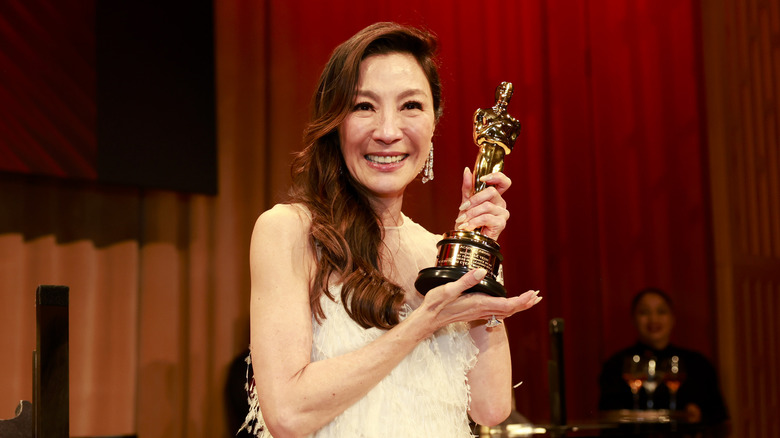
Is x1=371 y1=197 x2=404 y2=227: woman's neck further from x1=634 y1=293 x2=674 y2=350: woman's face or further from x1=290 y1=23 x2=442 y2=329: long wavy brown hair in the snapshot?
x1=634 y1=293 x2=674 y2=350: woman's face

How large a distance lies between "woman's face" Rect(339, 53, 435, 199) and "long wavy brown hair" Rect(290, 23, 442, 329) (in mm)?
24

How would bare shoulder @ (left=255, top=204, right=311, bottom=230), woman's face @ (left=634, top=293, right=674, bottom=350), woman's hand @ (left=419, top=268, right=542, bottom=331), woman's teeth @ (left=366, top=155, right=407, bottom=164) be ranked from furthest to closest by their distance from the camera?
woman's face @ (left=634, top=293, right=674, bottom=350), woman's teeth @ (left=366, top=155, right=407, bottom=164), bare shoulder @ (left=255, top=204, right=311, bottom=230), woman's hand @ (left=419, top=268, right=542, bottom=331)

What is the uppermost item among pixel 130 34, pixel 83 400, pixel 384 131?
pixel 130 34

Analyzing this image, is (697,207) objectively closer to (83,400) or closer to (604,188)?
(604,188)

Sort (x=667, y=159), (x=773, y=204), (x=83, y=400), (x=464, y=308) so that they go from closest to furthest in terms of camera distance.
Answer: (x=464, y=308) → (x=83, y=400) → (x=773, y=204) → (x=667, y=159)

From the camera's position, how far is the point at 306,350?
1474 millimetres

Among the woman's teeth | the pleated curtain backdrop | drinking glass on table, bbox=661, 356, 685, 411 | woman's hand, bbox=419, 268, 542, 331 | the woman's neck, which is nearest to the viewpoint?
woman's hand, bbox=419, 268, 542, 331

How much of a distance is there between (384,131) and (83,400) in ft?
9.65

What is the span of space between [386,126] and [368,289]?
0.98 ft

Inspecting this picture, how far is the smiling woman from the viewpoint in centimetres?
146

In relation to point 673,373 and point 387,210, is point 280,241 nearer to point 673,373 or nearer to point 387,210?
point 387,210

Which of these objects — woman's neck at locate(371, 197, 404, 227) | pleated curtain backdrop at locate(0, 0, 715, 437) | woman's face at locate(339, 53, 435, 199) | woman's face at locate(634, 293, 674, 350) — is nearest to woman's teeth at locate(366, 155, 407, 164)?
woman's face at locate(339, 53, 435, 199)

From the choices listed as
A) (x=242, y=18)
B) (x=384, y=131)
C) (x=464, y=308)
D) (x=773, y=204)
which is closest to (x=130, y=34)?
(x=242, y=18)

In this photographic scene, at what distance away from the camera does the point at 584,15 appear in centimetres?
579
